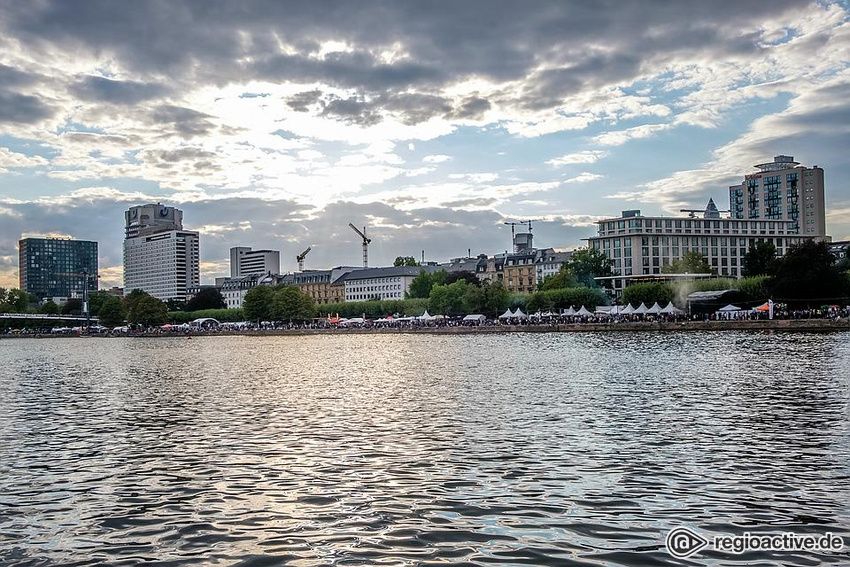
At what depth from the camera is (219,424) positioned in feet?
76.8

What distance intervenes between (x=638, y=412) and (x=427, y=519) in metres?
12.9

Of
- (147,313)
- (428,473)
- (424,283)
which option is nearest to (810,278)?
(428,473)

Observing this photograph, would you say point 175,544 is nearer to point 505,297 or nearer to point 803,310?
point 803,310

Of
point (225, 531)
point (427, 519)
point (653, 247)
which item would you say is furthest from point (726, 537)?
point (653, 247)

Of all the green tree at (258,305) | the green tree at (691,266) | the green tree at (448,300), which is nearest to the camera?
the green tree at (448,300)

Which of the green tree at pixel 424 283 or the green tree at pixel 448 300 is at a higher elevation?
the green tree at pixel 424 283

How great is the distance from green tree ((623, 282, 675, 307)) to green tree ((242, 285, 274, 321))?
3267 inches

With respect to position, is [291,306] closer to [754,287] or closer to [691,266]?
[691,266]

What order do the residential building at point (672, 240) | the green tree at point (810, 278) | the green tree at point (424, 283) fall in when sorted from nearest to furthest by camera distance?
the green tree at point (810, 278), the residential building at point (672, 240), the green tree at point (424, 283)

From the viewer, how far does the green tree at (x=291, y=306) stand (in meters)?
167

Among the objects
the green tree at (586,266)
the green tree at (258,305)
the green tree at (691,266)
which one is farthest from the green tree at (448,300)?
the green tree at (691,266)

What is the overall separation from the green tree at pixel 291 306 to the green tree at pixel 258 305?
3816mm

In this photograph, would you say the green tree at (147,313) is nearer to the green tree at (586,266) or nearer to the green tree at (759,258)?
the green tree at (586,266)

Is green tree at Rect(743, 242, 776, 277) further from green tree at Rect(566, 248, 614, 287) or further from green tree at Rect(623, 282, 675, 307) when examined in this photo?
green tree at Rect(623, 282, 675, 307)
